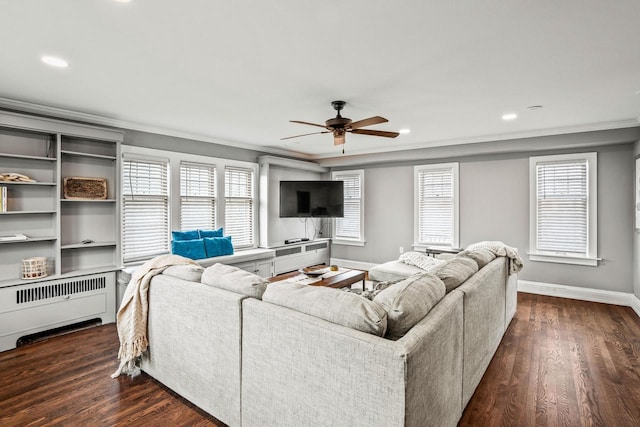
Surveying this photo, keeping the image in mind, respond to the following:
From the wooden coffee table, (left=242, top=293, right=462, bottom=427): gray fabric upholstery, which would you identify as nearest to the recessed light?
(left=242, top=293, right=462, bottom=427): gray fabric upholstery

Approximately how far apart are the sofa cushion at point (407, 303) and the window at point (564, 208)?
414 cm

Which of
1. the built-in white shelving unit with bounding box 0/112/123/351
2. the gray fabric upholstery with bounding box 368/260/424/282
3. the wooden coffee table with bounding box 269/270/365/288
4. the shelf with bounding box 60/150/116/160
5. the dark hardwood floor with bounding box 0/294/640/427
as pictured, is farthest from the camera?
the gray fabric upholstery with bounding box 368/260/424/282

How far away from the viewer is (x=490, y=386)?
2.55 metres

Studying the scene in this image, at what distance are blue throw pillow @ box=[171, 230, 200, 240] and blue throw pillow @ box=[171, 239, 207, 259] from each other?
0.11m

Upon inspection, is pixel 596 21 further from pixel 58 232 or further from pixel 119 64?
pixel 58 232

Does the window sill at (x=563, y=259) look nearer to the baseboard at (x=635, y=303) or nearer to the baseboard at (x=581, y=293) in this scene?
the baseboard at (x=581, y=293)

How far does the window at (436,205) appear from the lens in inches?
230

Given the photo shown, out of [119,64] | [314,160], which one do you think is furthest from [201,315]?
[314,160]

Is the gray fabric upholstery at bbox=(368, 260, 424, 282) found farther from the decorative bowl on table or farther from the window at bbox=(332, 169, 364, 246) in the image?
the window at bbox=(332, 169, 364, 246)

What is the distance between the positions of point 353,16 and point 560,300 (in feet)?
16.4

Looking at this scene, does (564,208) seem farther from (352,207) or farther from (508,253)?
(352,207)

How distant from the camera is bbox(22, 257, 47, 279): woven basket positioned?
11.2 ft

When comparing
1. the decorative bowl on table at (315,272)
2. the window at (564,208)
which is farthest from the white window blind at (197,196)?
the window at (564,208)

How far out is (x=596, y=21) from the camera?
6.29 feet
